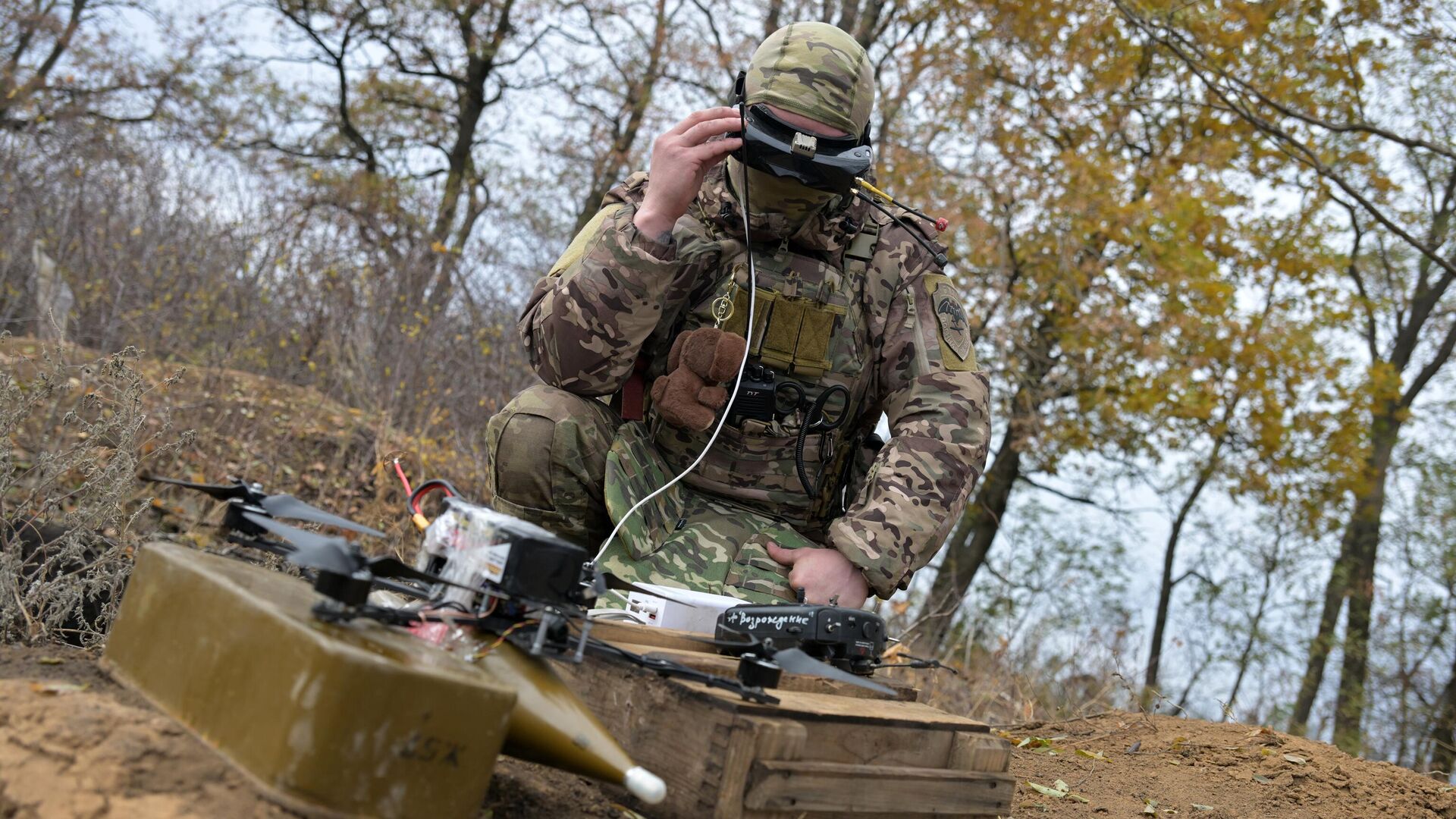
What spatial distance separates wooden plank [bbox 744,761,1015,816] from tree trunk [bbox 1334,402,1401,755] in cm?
1284

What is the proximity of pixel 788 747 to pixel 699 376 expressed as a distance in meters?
1.50

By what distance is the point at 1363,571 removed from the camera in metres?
14.1

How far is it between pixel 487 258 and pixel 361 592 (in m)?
9.71

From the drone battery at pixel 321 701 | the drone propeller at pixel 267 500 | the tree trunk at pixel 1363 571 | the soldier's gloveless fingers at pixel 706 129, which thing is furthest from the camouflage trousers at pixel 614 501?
the tree trunk at pixel 1363 571

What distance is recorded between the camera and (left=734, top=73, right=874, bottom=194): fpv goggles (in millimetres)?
2986

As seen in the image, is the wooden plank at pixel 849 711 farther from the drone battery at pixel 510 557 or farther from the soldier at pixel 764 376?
the soldier at pixel 764 376

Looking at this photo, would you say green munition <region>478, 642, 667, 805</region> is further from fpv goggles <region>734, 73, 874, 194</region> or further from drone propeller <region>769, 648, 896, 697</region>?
fpv goggles <region>734, 73, 874, 194</region>

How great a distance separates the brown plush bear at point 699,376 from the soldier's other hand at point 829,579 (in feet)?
1.56

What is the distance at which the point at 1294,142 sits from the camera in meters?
5.14

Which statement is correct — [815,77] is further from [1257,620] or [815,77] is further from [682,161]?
[1257,620]

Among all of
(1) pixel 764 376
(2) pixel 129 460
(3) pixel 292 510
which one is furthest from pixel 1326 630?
(3) pixel 292 510

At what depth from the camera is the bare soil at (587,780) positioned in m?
1.37

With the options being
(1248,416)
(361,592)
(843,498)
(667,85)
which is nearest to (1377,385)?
(1248,416)

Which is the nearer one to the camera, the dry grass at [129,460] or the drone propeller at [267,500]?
the drone propeller at [267,500]
